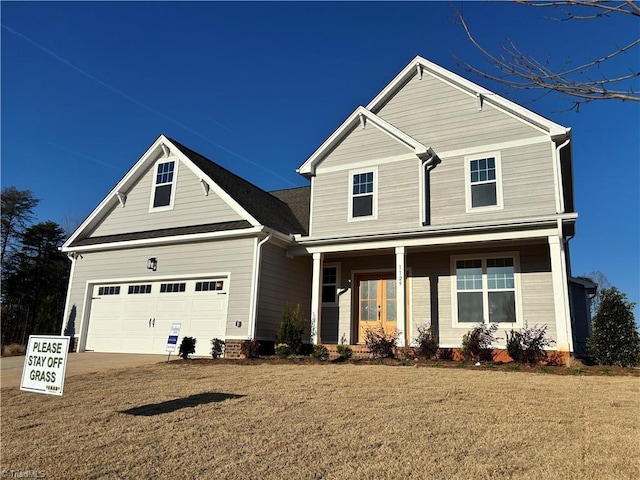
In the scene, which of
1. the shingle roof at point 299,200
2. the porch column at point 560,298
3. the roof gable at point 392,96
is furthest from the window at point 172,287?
the porch column at point 560,298

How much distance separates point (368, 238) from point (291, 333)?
11.4 feet

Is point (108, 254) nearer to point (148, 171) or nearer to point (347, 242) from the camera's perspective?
point (148, 171)

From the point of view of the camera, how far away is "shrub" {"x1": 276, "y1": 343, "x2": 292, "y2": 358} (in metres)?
11.7

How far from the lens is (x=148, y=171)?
16.0 meters

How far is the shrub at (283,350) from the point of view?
1173 centimetres

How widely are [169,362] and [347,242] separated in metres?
5.85

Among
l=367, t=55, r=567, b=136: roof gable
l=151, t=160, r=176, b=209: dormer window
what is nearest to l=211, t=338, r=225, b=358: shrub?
l=151, t=160, r=176, b=209: dormer window

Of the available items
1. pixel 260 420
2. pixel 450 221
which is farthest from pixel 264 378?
pixel 450 221

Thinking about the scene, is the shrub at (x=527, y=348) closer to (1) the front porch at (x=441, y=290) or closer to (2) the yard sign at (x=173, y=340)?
(1) the front porch at (x=441, y=290)

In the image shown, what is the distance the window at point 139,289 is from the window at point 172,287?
24.0 inches

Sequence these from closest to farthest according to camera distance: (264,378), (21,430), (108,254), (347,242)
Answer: (21,430) → (264,378) → (347,242) → (108,254)

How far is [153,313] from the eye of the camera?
14.3 meters

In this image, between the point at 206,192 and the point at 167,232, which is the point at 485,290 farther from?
the point at 167,232

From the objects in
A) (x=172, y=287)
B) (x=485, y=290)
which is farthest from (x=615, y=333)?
(x=172, y=287)
